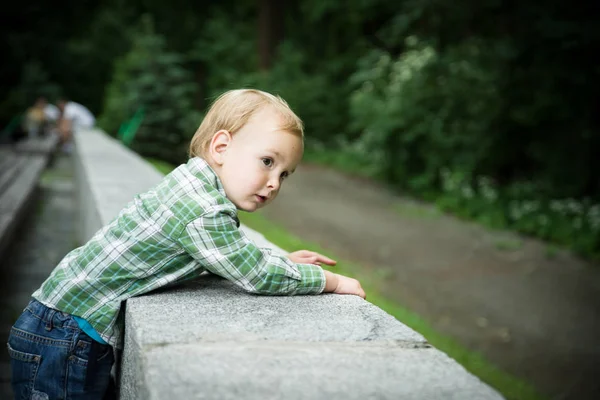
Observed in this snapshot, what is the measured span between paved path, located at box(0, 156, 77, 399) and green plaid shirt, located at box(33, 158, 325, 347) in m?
1.13

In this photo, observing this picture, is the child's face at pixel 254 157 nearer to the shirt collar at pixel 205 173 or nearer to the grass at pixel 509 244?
the shirt collar at pixel 205 173

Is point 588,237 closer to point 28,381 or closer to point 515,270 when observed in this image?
point 515,270

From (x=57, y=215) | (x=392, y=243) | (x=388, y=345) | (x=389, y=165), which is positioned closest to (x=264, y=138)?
(x=388, y=345)

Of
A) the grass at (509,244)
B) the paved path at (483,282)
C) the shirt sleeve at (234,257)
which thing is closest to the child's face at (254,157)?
the shirt sleeve at (234,257)

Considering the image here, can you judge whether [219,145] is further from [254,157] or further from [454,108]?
[454,108]

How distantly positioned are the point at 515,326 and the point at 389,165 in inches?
311

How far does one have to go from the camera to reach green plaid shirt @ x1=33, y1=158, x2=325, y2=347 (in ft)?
6.63

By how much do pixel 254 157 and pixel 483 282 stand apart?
5.56 metres

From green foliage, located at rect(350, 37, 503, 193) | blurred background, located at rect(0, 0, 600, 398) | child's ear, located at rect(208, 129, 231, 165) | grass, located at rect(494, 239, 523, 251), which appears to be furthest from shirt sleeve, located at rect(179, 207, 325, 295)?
green foliage, located at rect(350, 37, 503, 193)

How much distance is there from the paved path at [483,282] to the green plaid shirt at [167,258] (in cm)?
343

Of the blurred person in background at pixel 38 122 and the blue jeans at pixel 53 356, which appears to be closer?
the blue jeans at pixel 53 356

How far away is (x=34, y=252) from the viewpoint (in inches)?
195

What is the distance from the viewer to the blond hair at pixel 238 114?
2.18 meters

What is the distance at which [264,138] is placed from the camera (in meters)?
2.16
